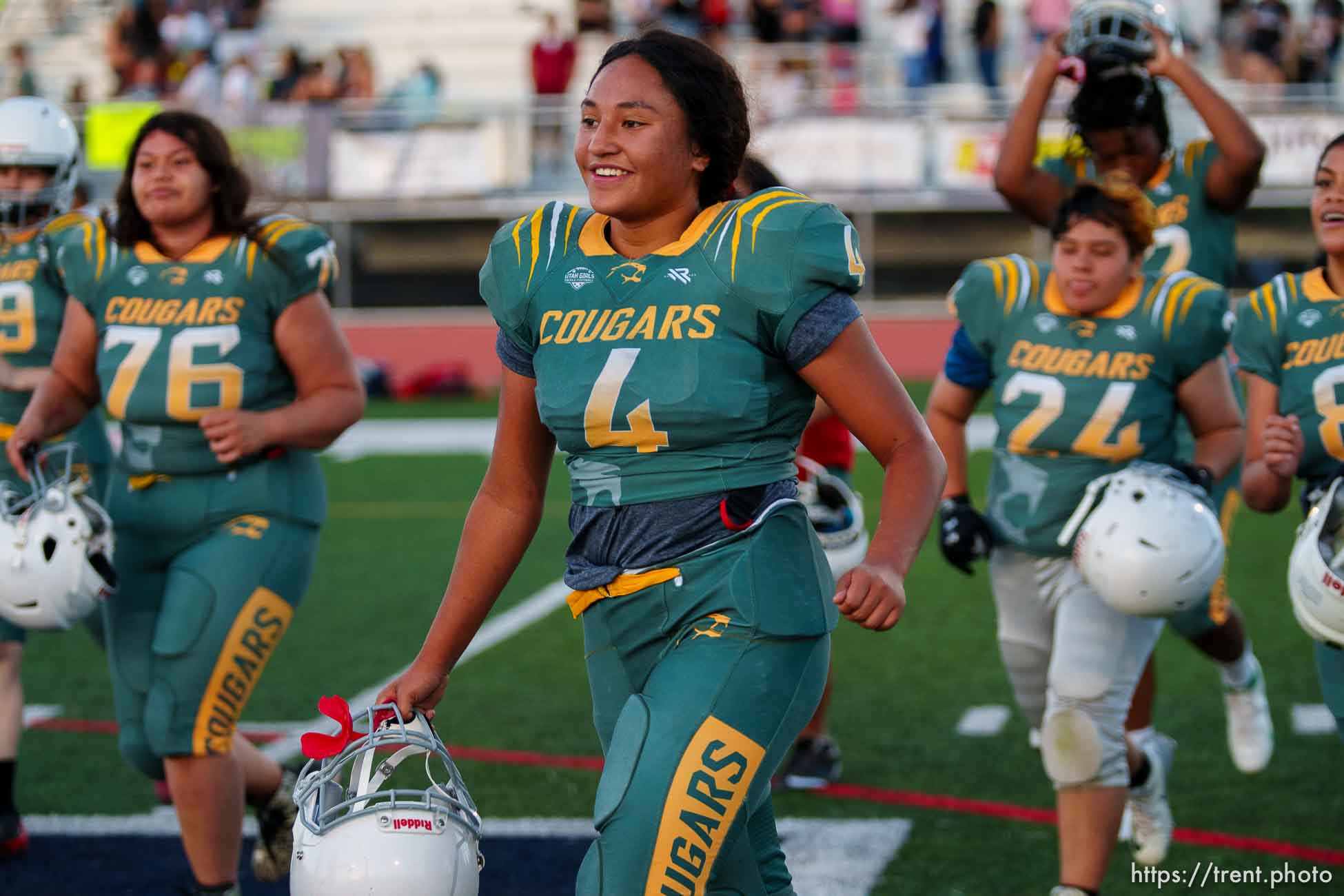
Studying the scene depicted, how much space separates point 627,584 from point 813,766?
2549mm

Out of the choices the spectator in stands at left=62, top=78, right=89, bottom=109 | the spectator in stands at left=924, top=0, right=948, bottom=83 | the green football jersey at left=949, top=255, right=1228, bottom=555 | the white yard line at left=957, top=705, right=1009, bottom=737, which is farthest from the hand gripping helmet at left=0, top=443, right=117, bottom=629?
the spectator in stands at left=62, top=78, right=89, bottom=109

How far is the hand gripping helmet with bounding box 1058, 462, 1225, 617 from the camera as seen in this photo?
3.75 m

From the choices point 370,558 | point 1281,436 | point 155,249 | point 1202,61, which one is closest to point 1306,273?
point 1281,436

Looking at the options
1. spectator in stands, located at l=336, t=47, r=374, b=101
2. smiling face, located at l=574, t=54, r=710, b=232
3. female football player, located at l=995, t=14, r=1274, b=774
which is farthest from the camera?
spectator in stands, located at l=336, t=47, r=374, b=101

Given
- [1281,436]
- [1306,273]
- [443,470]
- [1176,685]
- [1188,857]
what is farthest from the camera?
[443,470]

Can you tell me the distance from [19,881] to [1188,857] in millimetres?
2961

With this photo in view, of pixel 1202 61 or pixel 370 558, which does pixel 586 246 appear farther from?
pixel 1202 61

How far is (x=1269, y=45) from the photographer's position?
55.0ft

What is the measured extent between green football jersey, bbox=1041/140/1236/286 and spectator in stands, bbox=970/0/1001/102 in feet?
42.1

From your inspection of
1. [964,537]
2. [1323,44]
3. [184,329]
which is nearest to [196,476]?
[184,329]

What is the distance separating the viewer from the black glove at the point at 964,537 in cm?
420

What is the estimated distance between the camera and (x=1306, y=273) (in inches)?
162

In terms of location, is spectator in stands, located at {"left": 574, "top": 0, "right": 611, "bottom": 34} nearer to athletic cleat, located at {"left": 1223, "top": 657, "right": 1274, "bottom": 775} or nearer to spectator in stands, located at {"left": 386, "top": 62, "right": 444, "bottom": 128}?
spectator in stands, located at {"left": 386, "top": 62, "right": 444, "bottom": 128}

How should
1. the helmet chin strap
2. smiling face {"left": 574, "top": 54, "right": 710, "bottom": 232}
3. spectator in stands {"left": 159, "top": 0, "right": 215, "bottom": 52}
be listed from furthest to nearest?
1. spectator in stands {"left": 159, "top": 0, "right": 215, "bottom": 52}
2. smiling face {"left": 574, "top": 54, "right": 710, "bottom": 232}
3. the helmet chin strap
